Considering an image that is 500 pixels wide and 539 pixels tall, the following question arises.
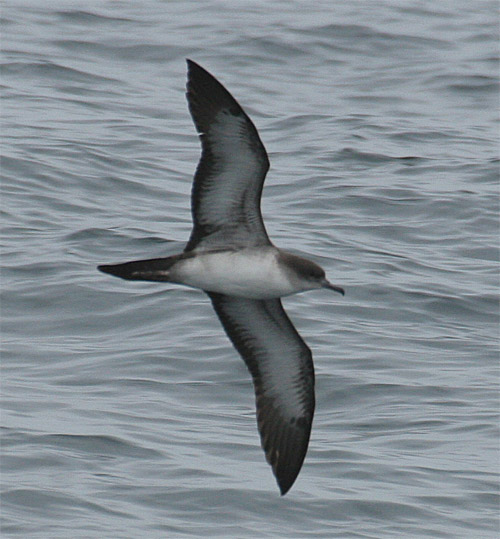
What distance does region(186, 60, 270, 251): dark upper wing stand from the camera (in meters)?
7.34

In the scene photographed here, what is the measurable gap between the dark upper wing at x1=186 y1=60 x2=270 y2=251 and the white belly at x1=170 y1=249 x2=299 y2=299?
116 millimetres

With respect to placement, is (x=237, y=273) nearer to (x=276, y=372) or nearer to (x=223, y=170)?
(x=223, y=170)

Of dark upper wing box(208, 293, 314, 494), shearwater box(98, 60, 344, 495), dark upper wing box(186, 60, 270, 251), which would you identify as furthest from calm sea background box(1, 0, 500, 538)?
dark upper wing box(186, 60, 270, 251)

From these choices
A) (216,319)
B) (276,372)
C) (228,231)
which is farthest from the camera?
(216,319)

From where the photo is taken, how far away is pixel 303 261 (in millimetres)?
7695

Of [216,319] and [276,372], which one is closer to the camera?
[276,372]

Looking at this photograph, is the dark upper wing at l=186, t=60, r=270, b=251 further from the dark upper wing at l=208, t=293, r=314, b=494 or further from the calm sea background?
the calm sea background

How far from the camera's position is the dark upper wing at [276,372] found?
27.6 ft

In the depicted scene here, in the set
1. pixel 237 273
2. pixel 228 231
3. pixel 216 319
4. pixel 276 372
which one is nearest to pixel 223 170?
pixel 228 231

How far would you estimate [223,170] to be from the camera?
7566mm

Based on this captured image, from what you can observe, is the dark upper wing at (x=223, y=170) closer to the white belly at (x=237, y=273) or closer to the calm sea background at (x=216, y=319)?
the white belly at (x=237, y=273)

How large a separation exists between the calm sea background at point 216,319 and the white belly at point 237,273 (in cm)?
198

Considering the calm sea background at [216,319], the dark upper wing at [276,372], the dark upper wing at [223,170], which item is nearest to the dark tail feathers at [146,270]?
the dark upper wing at [223,170]

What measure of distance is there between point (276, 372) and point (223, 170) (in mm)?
1559
